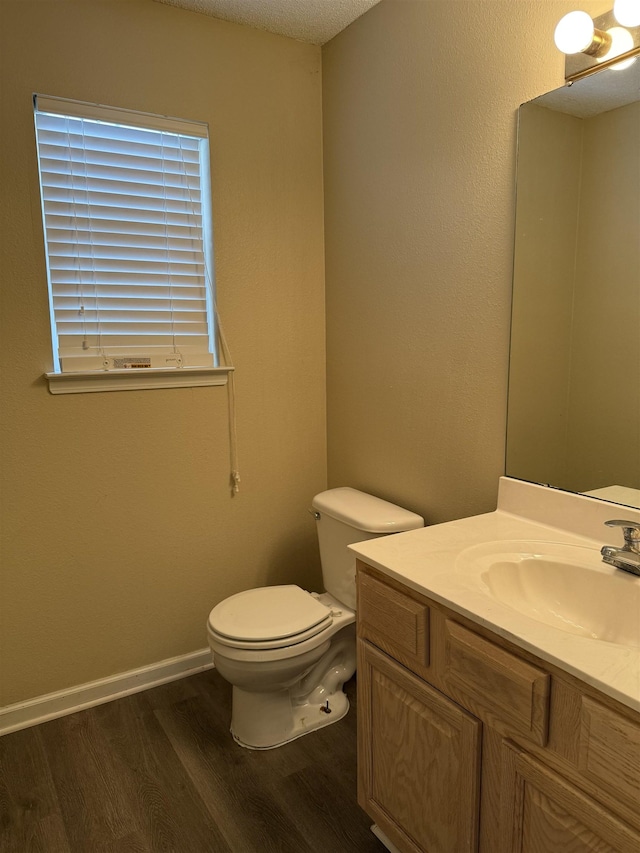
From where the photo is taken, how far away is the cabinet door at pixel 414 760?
1198mm

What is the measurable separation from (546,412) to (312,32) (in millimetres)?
1741

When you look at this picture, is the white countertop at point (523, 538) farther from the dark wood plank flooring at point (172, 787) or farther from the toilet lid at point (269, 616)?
the dark wood plank flooring at point (172, 787)

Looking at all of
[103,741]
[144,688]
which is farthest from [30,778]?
[144,688]

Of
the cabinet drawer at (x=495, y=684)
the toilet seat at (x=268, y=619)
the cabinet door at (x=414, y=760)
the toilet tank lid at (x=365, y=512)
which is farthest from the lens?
the toilet tank lid at (x=365, y=512)

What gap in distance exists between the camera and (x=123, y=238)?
2.11 meters

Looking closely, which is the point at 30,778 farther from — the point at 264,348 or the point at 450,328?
the point at 450,328

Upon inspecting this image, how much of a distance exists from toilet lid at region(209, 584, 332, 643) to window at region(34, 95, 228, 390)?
0.86 m

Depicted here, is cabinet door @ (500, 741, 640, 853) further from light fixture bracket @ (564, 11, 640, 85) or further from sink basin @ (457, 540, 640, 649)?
light fixture bracket @ (564, 11, 640, 85)

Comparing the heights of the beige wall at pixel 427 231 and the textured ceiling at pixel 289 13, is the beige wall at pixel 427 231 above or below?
below

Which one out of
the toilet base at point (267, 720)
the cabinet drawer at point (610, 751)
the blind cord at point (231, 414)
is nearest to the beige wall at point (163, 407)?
the blind cord at point (231, 414)

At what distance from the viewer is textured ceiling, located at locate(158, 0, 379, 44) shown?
204cm

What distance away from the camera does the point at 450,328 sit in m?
1.87

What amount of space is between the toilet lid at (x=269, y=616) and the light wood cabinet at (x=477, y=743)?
42 cm

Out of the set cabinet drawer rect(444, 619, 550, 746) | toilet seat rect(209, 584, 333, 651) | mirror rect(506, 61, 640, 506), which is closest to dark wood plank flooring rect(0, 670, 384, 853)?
toilet seat rect(209, 584, 333, 651)
